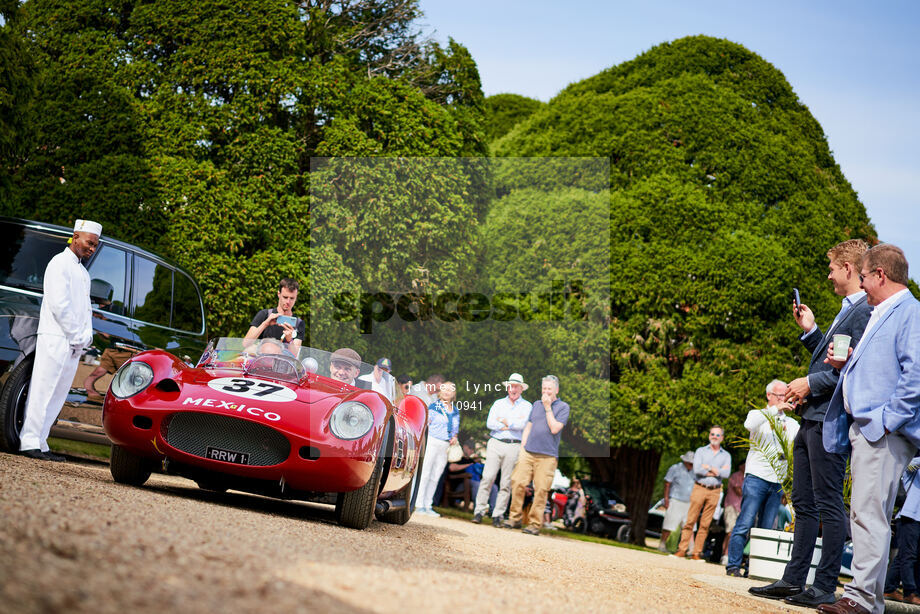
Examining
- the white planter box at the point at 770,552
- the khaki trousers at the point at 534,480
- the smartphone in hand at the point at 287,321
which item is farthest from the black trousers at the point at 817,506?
the khaki trousers at the point at 534,480

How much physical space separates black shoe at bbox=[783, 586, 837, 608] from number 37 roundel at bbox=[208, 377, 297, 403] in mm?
3527

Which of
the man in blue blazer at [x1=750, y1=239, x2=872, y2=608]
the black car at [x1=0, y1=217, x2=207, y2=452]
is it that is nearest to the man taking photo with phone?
the black car at [x1=0, y1=217, x2=207, y2=452]

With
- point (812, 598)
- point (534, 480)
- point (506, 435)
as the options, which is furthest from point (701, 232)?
point (812, 598)

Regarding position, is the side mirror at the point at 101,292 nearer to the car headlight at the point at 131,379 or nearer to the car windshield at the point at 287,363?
the car windshield at the point at 287,363

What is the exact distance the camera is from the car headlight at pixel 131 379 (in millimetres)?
5512

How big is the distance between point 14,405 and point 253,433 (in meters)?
2.46

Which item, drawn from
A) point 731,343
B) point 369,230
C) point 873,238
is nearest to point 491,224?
point 369,230

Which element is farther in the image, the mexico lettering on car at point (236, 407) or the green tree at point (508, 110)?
the green tree at point (508, 110)

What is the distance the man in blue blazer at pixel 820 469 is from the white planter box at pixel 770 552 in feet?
4.33

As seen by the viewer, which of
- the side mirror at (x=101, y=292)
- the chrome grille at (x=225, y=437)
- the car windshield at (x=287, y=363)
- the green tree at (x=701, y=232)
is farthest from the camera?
the green tree at (x=701, y=232)

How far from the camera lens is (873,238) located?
63.2 feet

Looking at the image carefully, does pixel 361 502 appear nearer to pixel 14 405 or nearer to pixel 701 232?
pixel 14 405

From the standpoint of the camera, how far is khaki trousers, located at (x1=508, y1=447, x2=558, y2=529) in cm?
1052

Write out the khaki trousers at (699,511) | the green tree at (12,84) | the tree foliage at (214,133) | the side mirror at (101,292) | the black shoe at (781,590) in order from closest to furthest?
the black shoe at (781,590), the side mirror at (101,292), the green tree at (12,84), the khaki trousers at (699,511), the tree foliage at (214,133)
